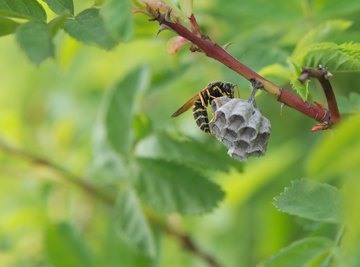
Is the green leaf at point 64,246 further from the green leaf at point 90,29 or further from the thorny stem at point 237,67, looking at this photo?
the thorny stem at point 237,67

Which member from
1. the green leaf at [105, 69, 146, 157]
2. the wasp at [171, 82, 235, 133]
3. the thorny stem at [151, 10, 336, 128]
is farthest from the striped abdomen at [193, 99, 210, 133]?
the green leaf at [105, 69, 146, 157]

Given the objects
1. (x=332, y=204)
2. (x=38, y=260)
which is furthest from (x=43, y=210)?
(x=332, y=204)

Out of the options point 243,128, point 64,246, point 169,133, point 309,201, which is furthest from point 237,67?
point 64,246

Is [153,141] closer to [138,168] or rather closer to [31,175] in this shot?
[138,168]

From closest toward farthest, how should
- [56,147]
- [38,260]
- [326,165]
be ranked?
[326,165]
[38,260]
[56,147]

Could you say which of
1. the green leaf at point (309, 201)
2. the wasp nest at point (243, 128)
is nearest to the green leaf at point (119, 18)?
the wasp nest at point (243, 128)

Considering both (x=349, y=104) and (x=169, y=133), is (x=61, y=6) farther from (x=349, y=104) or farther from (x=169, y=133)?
(x=169, y=133)
